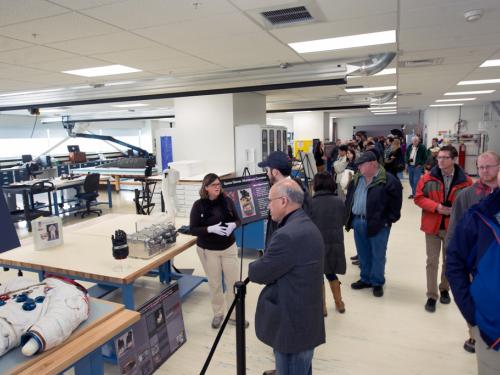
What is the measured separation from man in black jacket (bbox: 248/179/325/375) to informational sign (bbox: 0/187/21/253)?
2.27 m

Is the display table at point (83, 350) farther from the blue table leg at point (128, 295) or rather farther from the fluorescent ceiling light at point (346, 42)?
the fluorescent ceiling light at point (346, 42)

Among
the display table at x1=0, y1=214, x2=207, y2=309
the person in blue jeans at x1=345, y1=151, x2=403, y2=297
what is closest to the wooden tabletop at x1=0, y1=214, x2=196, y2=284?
the display table at x1=0, y1=214, x2=207, y2=309

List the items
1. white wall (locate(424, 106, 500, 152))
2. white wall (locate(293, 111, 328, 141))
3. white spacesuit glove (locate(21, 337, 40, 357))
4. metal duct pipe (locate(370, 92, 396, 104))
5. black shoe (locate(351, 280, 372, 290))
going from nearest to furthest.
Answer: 1. white spacesuit glove (locate(21, 337, 40, 357))
2. black shoe (locate(351, 280, 372, 290))
3. metal duct pipe (locate(370, 92, 396, 104))
4. white wall (locate(293, 111, 328, 141))
5. white wall (locate(424, 106, 500, 152))

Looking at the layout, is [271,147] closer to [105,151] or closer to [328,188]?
[328,188]

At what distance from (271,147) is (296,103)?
430 centimetres

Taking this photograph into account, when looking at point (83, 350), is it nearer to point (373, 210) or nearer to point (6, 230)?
point (6, 230)

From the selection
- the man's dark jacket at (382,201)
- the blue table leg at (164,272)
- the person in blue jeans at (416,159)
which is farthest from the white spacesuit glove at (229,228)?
the person in blue jeans at (416,159)

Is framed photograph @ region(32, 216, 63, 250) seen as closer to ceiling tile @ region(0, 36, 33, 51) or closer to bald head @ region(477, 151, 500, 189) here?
ceiling tile @ region(0, 36, 33, 51)

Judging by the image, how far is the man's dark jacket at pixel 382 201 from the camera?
364cm

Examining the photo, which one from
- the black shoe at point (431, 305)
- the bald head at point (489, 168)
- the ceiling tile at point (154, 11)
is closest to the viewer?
the bald head at point (489, 168)

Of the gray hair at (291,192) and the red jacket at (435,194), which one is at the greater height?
the gray hair at (291,192)

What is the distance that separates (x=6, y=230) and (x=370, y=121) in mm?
23494

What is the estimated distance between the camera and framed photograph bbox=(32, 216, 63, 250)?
3.19 metres

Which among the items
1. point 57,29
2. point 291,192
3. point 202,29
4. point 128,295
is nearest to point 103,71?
point 57,29
